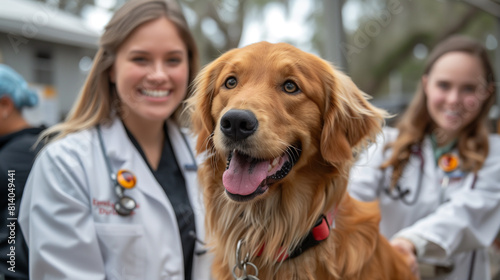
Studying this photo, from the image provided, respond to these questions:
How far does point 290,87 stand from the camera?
2023mm

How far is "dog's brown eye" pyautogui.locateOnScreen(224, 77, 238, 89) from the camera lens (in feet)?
6.90

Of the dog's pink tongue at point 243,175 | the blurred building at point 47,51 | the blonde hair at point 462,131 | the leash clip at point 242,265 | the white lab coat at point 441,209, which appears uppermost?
the blonde hair at point 462,131

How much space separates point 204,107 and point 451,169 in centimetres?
188

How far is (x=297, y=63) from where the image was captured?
6.61 ft

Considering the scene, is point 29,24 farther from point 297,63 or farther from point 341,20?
point 297,63

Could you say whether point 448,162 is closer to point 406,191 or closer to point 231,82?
point 406,191

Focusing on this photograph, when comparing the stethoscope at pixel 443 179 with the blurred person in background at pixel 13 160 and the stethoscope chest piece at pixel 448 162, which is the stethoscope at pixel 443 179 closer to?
the stethoscope chest piece at pixel 448 162

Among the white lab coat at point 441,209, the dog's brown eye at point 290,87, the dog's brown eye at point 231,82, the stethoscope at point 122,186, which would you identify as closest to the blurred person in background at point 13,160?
the stethoscope at point 122,186

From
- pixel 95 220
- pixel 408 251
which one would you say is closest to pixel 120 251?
pixel 95 220

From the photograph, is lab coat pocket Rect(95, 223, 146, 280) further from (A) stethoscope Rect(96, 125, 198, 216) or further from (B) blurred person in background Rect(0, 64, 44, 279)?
(B) blurred person in background Rect(0, 64, 44, 279)

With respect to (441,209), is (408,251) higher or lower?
lower

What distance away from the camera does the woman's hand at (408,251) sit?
2.50 m

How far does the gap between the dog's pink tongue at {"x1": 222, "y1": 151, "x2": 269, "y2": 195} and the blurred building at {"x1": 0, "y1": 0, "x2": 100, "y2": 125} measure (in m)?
6.28

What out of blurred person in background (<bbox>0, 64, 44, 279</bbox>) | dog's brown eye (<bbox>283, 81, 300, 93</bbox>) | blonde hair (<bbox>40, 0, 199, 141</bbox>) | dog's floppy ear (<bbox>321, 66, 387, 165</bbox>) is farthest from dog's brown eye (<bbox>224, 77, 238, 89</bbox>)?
blurred person in background (<bbox>0, 64, 44, 279</bbox>)
